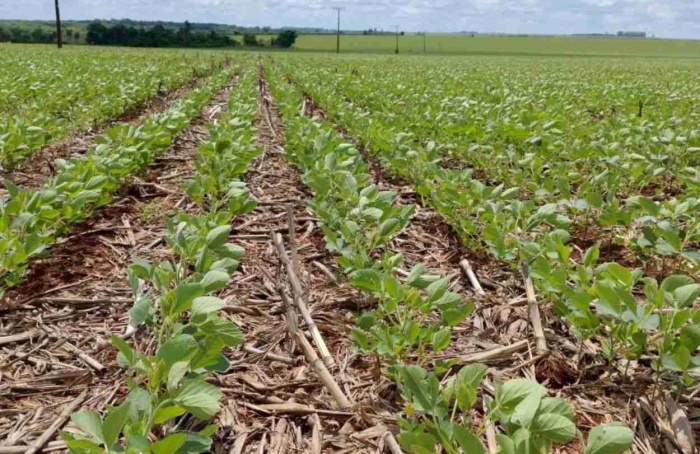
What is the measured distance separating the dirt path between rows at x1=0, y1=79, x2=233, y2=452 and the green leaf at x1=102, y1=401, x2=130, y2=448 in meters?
0.53

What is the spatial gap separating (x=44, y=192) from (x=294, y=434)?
1.73 m

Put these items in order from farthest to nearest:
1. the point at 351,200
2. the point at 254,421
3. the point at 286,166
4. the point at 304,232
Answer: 1. the point at 286,166
2. the point at 304,232
3. the point at 351,200
4. the point at 254,421

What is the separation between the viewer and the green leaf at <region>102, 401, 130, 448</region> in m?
1.23

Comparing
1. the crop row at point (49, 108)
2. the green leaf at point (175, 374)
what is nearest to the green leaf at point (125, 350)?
the green leaf at point (175, 374)

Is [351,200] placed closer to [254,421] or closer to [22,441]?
[254,421]

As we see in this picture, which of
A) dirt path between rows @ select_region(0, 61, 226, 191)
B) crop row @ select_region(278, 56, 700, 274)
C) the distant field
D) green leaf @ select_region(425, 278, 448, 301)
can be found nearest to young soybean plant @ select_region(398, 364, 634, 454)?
green leaf @ select_region(425, 278, 448, 301)

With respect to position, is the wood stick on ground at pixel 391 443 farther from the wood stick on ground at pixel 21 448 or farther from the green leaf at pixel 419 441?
the wood stick on ground at pixel 21 448

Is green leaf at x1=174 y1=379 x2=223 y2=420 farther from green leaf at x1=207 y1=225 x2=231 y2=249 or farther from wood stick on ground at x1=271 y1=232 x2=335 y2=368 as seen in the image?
green leaf at x1=207 y1=225 x2=231 y2=249

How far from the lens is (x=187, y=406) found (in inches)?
55.6

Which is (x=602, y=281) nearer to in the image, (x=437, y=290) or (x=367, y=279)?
(x=437, y=290)

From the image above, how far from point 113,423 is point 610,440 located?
1047 millimetres

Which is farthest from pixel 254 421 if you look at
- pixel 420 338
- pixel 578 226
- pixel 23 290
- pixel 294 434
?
pixel 578 226

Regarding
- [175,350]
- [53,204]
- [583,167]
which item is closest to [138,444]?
[175,350]

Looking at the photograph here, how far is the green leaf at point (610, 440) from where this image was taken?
123 cm
